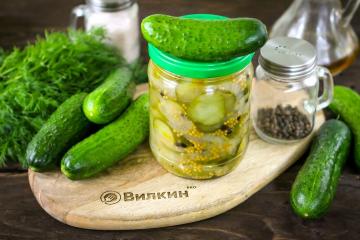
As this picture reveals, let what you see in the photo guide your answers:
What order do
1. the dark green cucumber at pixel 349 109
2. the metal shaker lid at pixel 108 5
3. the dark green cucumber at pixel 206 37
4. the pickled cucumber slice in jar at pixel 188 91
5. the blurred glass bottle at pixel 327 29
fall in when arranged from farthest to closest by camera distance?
the blurred glass bottle at pixel 327 29 < the metal shaker lid at pixel 108 5 < the dark green cucumber at pixel 349 109 < the pickled cucumber slice in jar at pixel 188 91 < the dark green cucumber at pixel 206 37

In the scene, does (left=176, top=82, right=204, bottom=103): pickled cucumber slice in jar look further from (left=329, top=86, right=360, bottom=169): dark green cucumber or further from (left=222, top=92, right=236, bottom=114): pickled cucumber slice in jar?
(left=329, top=86, right=360, bottom=169): dark green cucumber

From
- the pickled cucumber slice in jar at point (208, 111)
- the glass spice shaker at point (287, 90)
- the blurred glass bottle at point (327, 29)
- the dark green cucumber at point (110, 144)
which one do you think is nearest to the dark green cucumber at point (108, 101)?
the dark green cucumber at point (110, 144)

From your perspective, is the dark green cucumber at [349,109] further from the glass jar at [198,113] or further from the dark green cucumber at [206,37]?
the dark green cucumber at [206,37]

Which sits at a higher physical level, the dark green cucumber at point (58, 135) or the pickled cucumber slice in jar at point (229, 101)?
the pickled cucumber slice in jar at point (229, 101)

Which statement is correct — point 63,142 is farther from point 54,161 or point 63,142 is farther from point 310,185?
point 310,185

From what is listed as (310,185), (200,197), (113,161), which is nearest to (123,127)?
(113,161)

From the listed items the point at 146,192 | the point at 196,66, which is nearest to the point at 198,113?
the point at 196,66

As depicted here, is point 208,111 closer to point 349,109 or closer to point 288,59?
point 288,59
